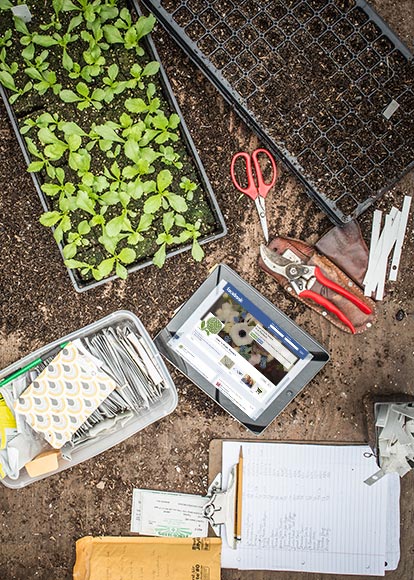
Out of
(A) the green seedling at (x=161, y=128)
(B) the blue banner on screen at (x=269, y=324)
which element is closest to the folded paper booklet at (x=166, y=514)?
(B) the blue banner on screen at (x=269, y=324)

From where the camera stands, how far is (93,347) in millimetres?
1091

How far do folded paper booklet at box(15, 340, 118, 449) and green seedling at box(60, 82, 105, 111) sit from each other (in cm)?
45

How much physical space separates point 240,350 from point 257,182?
1.06 ft

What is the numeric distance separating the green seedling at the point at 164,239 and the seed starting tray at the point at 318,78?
0.23 m

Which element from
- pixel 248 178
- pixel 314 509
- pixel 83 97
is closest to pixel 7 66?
pixel 83 97

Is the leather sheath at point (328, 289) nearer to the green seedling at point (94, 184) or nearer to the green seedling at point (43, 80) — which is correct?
the green seedling at point (94, 184)

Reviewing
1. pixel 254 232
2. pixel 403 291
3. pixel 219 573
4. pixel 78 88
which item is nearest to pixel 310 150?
pixel 254 232

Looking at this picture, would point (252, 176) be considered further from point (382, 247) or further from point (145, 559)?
point (145, 559)

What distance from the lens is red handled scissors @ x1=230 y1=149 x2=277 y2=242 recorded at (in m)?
1.12

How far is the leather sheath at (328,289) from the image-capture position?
3.66 ft

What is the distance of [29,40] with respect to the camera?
1042mm

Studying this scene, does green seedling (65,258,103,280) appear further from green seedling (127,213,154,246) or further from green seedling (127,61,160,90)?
green seedling (127,61,160,90)

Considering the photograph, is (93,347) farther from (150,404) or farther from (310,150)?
(310,150)

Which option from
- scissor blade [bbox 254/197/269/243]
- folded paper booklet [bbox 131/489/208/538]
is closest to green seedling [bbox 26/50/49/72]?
scissor blade [bbox 254/197/269/243]
